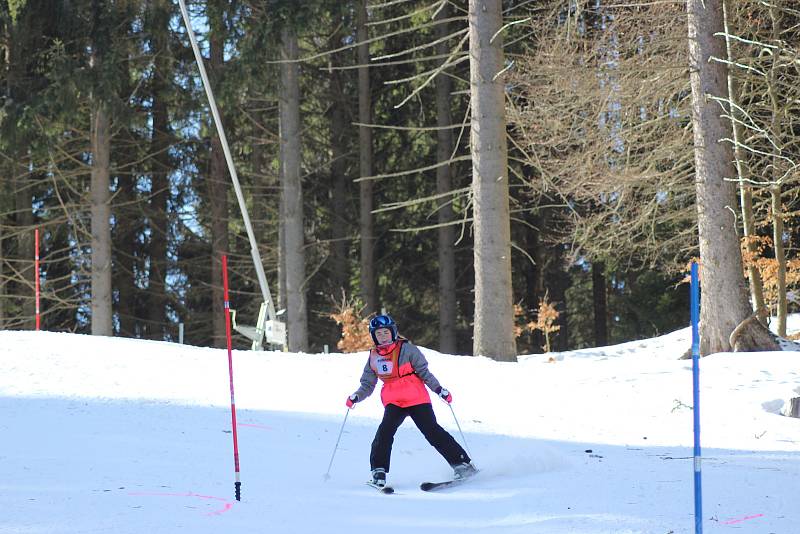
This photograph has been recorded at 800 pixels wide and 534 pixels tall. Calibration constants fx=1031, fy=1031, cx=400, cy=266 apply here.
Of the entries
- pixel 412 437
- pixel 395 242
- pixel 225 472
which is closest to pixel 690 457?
pixel 412 437

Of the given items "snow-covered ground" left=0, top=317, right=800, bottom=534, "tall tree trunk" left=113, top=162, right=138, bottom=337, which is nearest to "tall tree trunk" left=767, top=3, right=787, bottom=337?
"snow-covered ground" left=0, top=317, right=800, bottom=534

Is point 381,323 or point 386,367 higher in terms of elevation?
point 381,323

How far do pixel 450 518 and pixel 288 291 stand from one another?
15484 mm

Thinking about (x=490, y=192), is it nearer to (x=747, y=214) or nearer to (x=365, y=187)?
(x=747, y=214)

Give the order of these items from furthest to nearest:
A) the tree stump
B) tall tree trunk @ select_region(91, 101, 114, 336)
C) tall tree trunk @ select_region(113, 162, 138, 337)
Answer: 1. tall tree trunk @ select_region(113, 162, 138, 337)
2. tall tree trunk @ select_region(91, 101, 114, 336)
3. the tree stump

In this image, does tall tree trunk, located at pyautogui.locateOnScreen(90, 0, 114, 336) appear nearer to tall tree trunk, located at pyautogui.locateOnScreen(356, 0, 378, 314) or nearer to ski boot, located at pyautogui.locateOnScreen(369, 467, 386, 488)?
tall tree trunk, located at pyautogui.locateOnScreen(356, 0, 378, 314)

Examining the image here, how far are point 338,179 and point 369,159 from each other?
2100mm

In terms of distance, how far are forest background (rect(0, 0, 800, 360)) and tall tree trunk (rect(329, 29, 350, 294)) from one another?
8 cm

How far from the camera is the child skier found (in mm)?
7828

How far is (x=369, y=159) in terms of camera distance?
28203 millimetres

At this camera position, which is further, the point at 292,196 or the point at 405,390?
the point at 292,196

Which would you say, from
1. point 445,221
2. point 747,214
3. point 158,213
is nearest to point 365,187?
point 445,221

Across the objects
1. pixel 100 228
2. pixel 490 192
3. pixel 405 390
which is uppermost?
pixel 100 228

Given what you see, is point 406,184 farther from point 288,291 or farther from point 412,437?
point 412,437
